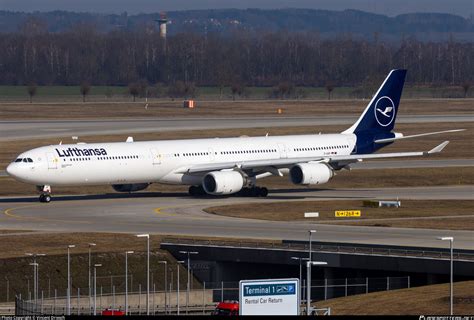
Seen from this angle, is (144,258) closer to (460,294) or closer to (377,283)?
(377,283)

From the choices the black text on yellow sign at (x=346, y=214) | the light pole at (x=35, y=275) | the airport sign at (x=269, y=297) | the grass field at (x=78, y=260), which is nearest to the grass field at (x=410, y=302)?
the airport sign at (x=269, y=297)

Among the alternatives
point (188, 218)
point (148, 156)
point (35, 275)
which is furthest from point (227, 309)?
A: point (148, 156)

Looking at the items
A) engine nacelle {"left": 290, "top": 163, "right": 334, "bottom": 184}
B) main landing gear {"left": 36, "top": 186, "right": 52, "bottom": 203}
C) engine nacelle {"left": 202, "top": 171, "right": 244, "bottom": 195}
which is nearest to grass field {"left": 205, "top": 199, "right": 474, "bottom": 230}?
engine nacelle {"left": 290, "top": 163, "right": 334, "bottom": 184}

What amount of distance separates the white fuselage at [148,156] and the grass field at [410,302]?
35707mm

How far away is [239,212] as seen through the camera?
101250 millimetres

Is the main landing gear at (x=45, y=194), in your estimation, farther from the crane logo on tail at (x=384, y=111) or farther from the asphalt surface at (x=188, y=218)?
the crane logo on tail at (x=384, y=111)

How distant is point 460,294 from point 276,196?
4516 cm

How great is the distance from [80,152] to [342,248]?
95.1 ft

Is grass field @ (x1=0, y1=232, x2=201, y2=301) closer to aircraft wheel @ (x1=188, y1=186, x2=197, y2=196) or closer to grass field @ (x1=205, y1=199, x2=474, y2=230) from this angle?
grass field @ (x1=205, y1=199, x2=474, y2=230)

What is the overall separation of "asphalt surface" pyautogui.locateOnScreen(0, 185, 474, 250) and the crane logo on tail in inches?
277

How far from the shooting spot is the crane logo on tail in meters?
122

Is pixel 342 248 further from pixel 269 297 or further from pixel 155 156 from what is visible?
pixel 269 297

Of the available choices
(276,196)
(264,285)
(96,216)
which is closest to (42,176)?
(96,216)

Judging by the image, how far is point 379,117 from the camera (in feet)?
399
